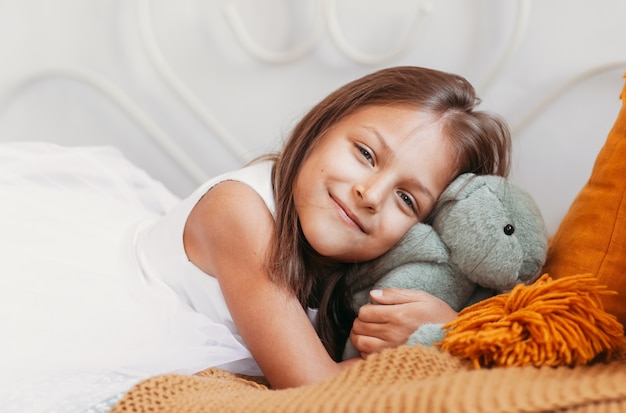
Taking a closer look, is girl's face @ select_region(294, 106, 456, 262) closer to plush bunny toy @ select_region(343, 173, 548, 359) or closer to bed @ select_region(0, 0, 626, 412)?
plush bunny toy @ select_region(343, 173, 548, 359)

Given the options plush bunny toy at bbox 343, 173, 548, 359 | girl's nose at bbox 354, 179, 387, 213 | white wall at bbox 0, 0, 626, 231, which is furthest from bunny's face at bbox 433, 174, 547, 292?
white wall at bbox 0, 0, 626, 231

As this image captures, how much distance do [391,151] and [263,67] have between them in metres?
0.70

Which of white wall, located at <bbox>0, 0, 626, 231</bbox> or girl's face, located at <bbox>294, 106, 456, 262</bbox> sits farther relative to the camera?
white wall, located at <bbox>0, 0, 626, 231</bbox>

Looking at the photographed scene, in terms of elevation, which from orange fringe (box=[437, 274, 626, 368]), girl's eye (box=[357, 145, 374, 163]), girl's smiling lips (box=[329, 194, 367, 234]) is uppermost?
girl's eye (box=[357, 145, 374, 163])

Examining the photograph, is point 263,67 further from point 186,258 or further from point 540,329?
point 540,329

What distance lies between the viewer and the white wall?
160 cm

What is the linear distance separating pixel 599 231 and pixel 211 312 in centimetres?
63

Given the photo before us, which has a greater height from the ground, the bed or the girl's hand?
the bed

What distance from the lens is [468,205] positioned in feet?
3.77

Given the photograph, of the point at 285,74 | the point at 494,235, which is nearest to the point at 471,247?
A: the point at 494,235

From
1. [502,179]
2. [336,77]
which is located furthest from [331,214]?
[336,77]

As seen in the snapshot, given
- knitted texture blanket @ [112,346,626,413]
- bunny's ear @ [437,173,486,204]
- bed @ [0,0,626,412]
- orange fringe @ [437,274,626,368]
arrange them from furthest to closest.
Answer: bed @ [0,0,626,412], bunny's ear @ [437,173,486,204], orange fringe @ [437,274,626,368], knitted texture blanket @ [112,346,626,413]

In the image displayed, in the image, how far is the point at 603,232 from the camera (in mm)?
1111

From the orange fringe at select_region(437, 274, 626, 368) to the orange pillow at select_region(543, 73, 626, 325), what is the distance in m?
0.10
